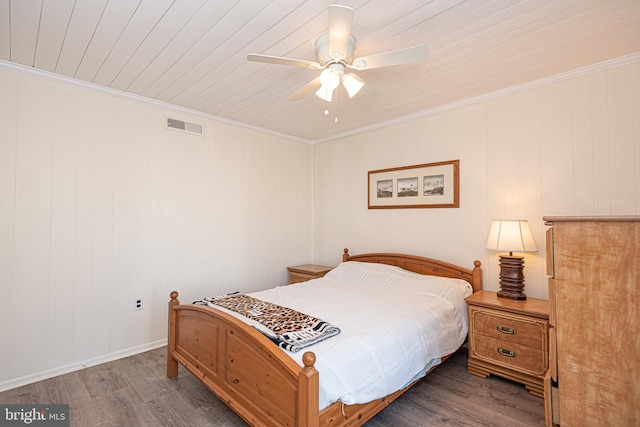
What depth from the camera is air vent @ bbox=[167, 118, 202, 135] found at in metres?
3.38

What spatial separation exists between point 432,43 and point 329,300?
7.13 ft

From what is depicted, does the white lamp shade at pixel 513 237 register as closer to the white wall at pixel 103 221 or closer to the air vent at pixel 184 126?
the white wall at pixel 103 221

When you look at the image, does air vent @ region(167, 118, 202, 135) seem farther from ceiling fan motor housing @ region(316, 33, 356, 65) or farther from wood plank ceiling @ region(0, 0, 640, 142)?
ceiling fan motor housing @ region(316, 33, 356, 65)

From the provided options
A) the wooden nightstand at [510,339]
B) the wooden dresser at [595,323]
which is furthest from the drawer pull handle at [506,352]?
the wooden dresser at [595,323]

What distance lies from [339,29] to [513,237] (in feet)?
7.26

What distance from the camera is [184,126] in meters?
3.48

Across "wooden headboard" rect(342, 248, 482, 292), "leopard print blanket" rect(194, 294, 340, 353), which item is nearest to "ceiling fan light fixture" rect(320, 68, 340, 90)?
"leopard print blanket" rect(194, 294, 340, 353)

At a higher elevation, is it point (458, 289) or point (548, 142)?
point (548, 142)

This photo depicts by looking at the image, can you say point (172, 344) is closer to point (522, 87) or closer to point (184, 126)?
point (184, 126)

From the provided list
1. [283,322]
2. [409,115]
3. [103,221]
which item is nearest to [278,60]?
[283,322]

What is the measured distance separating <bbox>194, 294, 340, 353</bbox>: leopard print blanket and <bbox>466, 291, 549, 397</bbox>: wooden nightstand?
1443 mm

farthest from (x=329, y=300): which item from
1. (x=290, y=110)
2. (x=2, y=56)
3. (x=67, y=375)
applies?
(x=2, y=56)

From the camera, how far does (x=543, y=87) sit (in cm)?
276

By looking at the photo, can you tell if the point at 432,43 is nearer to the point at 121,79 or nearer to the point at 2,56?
the point at 121,79
